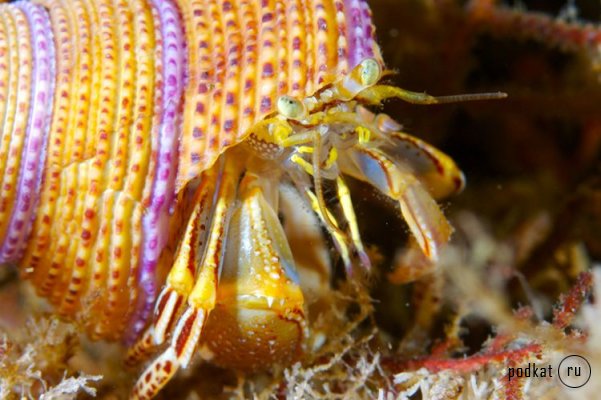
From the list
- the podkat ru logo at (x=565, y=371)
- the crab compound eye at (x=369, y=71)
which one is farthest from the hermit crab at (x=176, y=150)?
the podkat ru logo at (x=565, y=371)

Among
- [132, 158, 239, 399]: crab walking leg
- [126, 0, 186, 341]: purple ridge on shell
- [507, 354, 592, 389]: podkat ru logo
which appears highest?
[126, 0, 186, 341]: purple ridge on shell

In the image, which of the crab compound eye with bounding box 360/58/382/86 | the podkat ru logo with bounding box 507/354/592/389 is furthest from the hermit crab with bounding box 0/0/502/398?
the podkat ru logo with bounding box 507/354/592/389

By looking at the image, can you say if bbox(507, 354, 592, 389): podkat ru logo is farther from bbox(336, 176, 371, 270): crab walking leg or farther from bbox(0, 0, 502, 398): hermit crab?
bbox(336, 176, 371, 270): crab walking leg

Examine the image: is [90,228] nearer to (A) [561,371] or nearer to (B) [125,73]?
(B) [125,73]

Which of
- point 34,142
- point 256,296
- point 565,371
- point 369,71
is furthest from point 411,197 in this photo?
point 34,142

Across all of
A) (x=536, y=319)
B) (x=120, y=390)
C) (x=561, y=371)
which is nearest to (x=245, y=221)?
(x=120, y=390)

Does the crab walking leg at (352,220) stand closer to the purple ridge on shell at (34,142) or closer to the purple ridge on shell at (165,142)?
the purple ridge on shell at (165,142)
